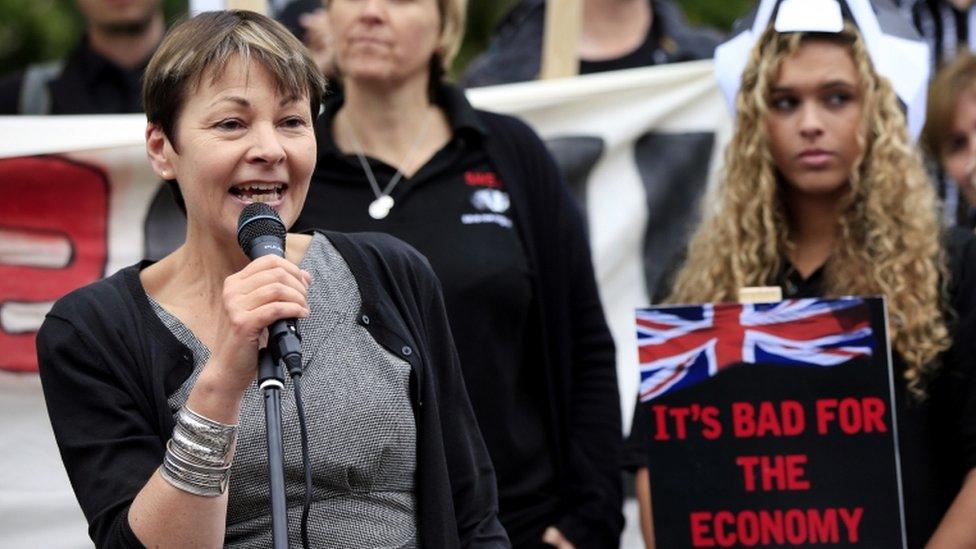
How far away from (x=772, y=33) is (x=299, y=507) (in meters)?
2.02

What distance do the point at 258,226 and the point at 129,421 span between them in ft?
1.53

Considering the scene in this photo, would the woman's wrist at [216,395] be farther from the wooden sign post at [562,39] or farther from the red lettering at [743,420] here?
the wooden sign post at [562,39]

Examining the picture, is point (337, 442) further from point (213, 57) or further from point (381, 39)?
point (381, 39)

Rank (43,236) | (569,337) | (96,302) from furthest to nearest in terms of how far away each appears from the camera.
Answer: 1. (43,236)
2. (569,337)
3. (96,302)

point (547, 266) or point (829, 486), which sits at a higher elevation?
point (547, 266)

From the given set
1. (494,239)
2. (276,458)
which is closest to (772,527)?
(494,239)

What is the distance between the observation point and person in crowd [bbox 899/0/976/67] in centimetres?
609

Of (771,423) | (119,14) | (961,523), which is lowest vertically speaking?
(961,523)

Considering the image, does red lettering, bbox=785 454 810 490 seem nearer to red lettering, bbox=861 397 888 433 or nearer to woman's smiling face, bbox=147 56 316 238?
red lettering, bbox=861 397 888 433

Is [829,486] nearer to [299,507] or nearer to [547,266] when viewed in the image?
[547,266]

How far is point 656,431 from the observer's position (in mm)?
3828

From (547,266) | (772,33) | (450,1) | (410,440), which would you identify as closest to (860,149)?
(772,33)

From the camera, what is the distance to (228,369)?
107 inches

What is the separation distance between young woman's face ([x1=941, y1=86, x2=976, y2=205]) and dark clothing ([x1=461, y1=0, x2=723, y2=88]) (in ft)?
3.07
